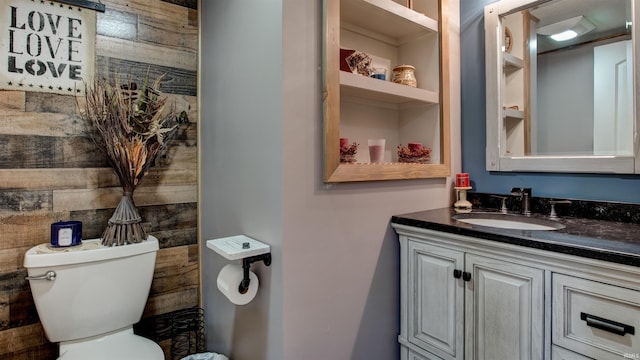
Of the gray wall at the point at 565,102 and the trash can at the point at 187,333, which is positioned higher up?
the gray wall at the point at 565,102

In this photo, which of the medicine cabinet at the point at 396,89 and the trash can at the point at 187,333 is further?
the trash can at the point at 187,333

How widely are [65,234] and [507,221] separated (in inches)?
73.1

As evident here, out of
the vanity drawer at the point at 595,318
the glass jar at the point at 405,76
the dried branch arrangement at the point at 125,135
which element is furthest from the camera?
the glass jar at the point at 405,76

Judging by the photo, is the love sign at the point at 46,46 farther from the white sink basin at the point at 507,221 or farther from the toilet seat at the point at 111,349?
the white sink basin at the point at 507,221

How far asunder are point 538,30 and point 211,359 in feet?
6.98

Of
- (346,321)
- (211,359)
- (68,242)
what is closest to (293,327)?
(346,321)

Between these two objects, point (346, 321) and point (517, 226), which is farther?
point (517, 226)

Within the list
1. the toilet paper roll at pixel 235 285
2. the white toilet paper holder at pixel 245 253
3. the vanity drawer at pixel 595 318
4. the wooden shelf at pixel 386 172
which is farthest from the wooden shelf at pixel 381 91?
the vanity drawer at pixel 595 318

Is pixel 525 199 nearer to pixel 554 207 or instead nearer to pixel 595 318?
pixel 554 207

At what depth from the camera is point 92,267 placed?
51.6 inches

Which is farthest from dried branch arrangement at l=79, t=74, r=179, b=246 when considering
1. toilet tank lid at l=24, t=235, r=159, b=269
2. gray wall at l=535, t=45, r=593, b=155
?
gray wall at l=535, t=45, r=593, b=155

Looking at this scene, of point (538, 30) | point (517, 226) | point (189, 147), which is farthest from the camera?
point (189, 147)

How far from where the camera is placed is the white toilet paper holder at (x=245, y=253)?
3.78ft

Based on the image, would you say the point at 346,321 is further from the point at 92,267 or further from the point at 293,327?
the point at 92,267
